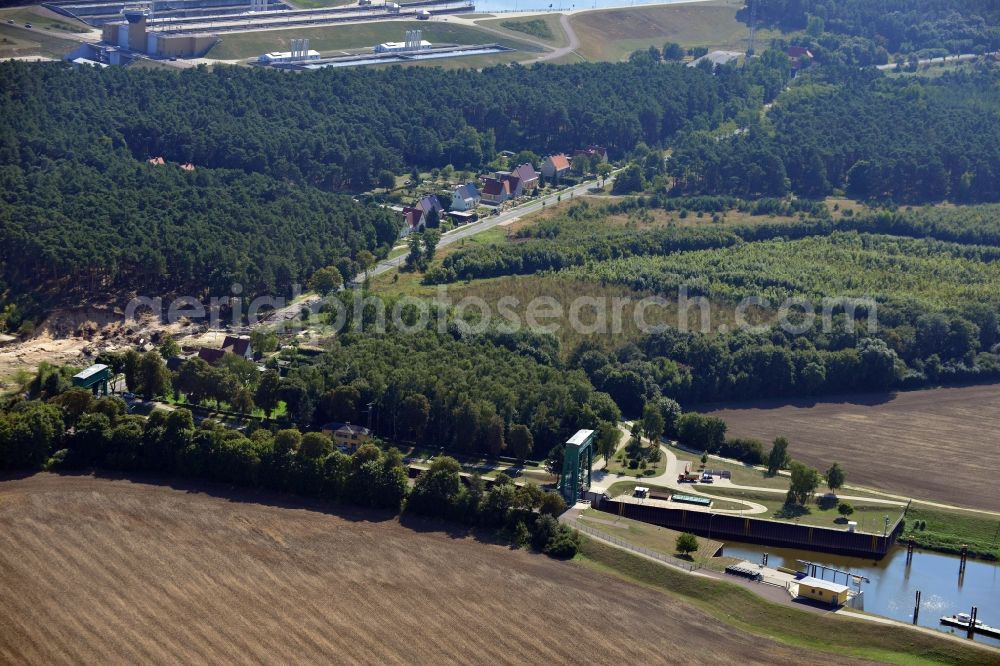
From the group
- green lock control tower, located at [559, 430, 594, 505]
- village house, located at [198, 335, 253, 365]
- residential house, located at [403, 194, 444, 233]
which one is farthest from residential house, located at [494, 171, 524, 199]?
green lock control tower, located at [559, 430, 594, 505]

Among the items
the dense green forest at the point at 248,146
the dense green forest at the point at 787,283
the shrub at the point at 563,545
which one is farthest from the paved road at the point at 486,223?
the shrub at the point at 563,545

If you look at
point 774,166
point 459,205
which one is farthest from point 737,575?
point 774,166

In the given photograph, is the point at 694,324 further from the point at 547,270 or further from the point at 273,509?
the point at 273,509

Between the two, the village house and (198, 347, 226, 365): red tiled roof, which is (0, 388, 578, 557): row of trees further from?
the village house

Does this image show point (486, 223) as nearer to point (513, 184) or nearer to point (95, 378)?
point (513, 184)

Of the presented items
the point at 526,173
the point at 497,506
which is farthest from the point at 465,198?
the point at 497,506
